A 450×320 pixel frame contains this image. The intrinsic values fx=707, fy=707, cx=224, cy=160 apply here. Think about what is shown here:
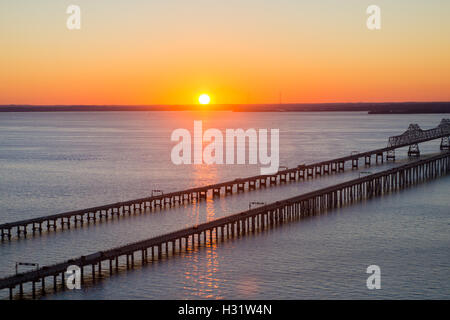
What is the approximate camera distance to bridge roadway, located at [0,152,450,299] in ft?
116

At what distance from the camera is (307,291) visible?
3559 cm

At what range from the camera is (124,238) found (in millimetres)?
48438

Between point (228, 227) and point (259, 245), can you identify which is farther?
point (228, 227)

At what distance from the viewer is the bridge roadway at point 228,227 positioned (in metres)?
35.2

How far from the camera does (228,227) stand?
49.0 m

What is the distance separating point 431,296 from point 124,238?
21837 mm

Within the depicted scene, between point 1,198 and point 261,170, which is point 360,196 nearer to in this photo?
point 261,170

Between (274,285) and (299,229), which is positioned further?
(299,229)

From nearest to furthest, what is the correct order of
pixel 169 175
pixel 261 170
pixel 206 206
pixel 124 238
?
pixel 124 238
pixel 206 206
pixel 169 175
pixel 261 170

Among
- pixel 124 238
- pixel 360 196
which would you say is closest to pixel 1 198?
pixel 124 238
